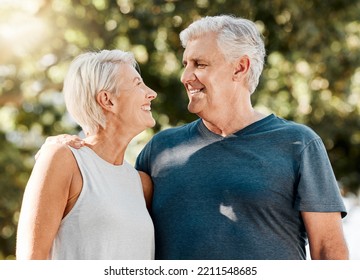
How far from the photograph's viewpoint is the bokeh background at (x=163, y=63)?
6.99m

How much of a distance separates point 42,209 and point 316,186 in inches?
36.6

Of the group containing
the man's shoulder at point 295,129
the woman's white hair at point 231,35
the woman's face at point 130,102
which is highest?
the woman's white hair at point 231,35

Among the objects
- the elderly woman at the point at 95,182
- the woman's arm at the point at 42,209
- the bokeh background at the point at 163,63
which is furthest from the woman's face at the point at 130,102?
the bokeh background at the point at 163,63

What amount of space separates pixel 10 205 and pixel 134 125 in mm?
4894

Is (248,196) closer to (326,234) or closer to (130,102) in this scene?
(326,234)

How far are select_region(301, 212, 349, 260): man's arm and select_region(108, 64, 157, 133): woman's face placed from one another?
664 mm

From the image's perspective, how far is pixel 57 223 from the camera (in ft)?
7.89

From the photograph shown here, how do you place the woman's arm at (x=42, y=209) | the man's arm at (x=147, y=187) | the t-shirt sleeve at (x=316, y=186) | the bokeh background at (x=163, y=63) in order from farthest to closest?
the bokeh background at (x=163, y=63) < the man's arm at (x=147, y=187) < the t-shirt sleeve at (x=316, y=186) < the woman's arm at (x=42, y=209)

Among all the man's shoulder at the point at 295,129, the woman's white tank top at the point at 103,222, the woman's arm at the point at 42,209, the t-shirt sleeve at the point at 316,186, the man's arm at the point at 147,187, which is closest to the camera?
the woman's arm at the point at 42,209

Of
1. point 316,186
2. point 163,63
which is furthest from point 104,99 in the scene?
point 163,63

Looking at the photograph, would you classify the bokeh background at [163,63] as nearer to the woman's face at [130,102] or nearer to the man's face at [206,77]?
the man's face at [206,77]

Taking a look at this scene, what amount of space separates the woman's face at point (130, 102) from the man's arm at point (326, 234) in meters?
0.66
